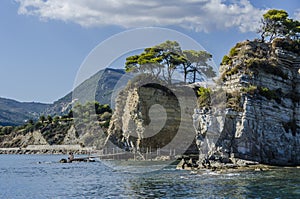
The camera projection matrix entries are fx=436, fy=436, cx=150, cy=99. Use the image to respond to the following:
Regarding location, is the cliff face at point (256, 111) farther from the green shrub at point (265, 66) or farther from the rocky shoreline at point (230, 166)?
the rocky shoreline at point (230, 166)

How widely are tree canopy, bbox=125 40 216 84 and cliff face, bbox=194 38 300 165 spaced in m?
25.4

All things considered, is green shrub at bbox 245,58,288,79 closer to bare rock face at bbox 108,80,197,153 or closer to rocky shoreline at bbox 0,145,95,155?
bare rock face at bbox 108,80,197,153

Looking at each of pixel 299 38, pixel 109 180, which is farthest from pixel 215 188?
pixel 299 38

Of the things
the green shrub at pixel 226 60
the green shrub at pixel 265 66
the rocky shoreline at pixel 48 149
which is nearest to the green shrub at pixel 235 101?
the green shrub at pixel 265 66

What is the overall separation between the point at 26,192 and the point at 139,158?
4185 cm

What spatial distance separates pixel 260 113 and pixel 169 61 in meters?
33.2

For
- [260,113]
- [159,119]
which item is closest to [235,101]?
[260,113]

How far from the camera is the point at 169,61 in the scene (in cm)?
8581

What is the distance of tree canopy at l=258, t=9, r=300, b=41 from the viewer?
230 ft

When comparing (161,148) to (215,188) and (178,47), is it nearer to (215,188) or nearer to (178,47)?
(178,47)

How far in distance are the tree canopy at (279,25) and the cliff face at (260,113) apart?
33.9ft

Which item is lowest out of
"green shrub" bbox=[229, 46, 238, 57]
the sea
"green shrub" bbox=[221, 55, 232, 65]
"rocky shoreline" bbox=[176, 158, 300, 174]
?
the sea

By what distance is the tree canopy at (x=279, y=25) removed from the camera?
70.1 meters

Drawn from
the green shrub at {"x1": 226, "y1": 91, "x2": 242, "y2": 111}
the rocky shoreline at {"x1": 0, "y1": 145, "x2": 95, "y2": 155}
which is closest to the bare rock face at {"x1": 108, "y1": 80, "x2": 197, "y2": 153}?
the green shrub at {"x1": 226, "y1": 91, "x2": 242, "y2": 111}
